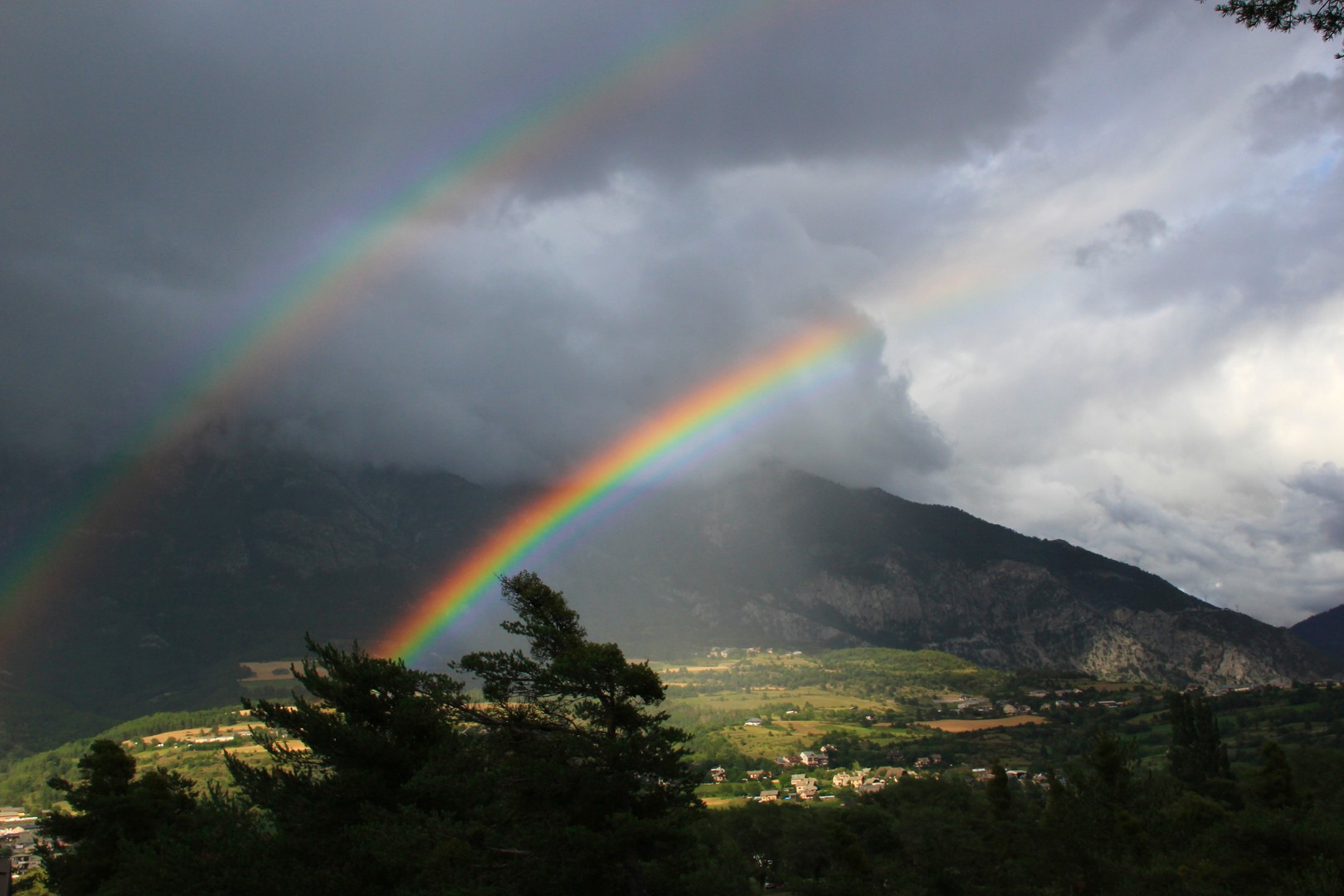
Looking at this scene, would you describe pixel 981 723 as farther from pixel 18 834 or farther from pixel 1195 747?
pixel 18 834

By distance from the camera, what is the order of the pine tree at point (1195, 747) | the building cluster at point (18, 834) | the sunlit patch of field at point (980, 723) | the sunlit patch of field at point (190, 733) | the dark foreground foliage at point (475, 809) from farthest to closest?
the sunlit patch of field at point (980, 723)
the sunlit patch of field at point (190, 733)
the pine tree at point (1195, 747)
the building cluster at point (18, 834)
the dark foreground foliage at point (475, 809)

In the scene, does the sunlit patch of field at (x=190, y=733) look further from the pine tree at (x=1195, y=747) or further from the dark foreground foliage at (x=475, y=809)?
the pine tree at (x=1195, y=747)

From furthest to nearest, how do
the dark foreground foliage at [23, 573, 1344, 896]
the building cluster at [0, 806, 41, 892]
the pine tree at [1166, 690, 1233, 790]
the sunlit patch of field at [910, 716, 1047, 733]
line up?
the sunlit patch of field at [910, 716, 1047, 733] < the pine tree at [1166, 690, 1233, 790] < the building cluster at [0, 806, 41, 892] < the dark foreground foliage at [23, 573, 1344, 896]

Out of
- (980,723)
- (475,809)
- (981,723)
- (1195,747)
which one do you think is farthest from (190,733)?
(475,809)

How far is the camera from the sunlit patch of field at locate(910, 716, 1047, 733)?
182 metres

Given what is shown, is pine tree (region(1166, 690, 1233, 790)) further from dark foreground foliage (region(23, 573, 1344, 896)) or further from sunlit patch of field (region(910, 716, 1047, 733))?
sunlit patch of field (region(910, 716, 1047, 733))

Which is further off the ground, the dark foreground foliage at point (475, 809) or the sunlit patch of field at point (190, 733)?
the dark foreground foliage at point (475, 809)

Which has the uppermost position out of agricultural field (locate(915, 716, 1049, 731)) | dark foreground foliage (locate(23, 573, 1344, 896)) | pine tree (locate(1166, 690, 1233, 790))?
dark foreground foliage (locate(23, 573, 1344, 896))

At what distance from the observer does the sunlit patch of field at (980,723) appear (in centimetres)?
18162

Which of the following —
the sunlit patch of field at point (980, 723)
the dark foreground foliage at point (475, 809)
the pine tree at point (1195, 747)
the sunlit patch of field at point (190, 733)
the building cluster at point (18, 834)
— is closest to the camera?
the dark foreground foliage at point (475, 809)

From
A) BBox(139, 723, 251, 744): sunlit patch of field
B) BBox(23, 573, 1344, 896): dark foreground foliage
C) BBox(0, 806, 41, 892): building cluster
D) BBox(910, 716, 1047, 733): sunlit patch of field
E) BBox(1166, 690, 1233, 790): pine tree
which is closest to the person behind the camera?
BBox(23, 573, 1344, 896): dark foreground foliage

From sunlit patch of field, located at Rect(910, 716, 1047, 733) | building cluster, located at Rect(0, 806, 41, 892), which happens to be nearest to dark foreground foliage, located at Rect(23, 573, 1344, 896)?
building cluster, located at Rect(0, 806, 41, 892)

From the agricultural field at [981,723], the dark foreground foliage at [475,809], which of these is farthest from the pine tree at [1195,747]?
the agricultural field at [981,723]

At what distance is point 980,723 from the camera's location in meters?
190
